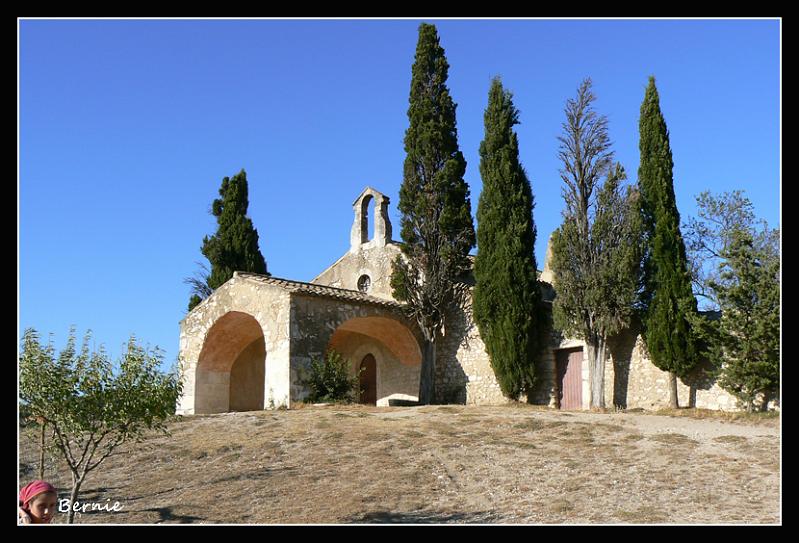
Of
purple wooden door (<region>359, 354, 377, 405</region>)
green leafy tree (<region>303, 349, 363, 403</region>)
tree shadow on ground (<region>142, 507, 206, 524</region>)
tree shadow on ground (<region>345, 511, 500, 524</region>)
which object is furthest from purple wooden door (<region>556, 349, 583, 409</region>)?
tree shadow on ground (<region>142, 507, 206, 524</region>)

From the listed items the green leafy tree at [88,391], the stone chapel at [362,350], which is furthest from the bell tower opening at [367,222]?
the green leafy tree at [88,391]

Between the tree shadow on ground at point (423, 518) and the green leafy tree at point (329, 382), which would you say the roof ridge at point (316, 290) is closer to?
the green leafy tree at point (329, 382)

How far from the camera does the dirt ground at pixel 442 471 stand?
33.0ft

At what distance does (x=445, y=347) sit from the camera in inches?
943

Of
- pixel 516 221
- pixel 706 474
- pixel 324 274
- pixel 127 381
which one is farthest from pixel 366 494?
pixel 324 274

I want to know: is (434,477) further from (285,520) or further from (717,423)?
(717,423)

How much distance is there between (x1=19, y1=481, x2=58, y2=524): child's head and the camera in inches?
271

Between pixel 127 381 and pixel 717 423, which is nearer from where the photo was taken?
pixel 127 381

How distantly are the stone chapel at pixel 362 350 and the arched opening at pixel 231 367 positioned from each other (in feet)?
→ 0.10

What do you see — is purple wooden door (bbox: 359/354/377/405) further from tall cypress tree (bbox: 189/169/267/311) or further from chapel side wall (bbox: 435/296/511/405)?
tall cypress tree (bbox: 189/169/267/311)

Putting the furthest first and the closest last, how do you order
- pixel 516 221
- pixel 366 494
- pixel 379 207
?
pixel 379 207
pixel 516 221
pixel 366 494

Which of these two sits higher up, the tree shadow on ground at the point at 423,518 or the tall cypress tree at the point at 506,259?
the tall cypress tree at the point at 506,259

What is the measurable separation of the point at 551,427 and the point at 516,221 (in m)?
7.33

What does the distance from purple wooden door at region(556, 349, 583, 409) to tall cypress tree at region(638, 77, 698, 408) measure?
6.87ft
